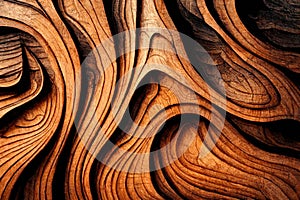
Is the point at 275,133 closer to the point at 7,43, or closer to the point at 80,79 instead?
the point at 80,79

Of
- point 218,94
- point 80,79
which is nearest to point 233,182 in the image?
point 218,94

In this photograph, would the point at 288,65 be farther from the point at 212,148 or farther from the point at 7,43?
the point at 7,43

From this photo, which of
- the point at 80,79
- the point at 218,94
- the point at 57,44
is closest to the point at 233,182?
the point at 218,94

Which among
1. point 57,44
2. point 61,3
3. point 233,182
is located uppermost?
point 61,3

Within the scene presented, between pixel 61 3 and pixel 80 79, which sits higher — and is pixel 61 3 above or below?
above

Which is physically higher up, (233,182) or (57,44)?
(57,44)
